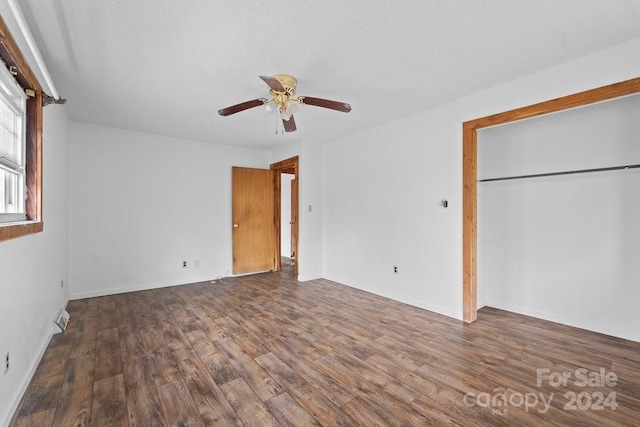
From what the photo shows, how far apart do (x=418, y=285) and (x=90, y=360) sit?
3.39 metres

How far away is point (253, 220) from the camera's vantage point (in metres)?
5.52

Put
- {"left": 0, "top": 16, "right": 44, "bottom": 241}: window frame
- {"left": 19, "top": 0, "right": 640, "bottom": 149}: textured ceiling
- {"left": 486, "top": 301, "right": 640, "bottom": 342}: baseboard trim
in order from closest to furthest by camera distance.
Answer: {"left": 19, "top": 0, "right": 640, "bottom": 149}: textured ceiling, {"left": 0, "top": 16, "right": 44, "bottom": 241}: window frame, {"left": 486, "top": 301, "right": 640, "bottom": 342}: baseboard trim

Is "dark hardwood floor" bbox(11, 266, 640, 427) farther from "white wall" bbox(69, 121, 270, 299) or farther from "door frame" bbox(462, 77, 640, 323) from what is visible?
"white wall" bbox(69, 121, 270, 299)

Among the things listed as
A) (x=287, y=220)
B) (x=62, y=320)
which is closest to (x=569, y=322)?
(x=62, y=320)

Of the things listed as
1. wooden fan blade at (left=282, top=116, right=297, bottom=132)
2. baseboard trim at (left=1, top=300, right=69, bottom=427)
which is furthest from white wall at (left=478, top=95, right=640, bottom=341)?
baseboard trim at (left=1, top=300, right=69, bottom=427)

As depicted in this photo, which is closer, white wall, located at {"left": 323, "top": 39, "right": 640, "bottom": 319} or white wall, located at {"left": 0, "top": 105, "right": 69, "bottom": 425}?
white wall, located at {"left": 0, "top": 105, "right": 69, "bottom": 425}

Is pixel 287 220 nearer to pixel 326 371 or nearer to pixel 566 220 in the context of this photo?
pixel 326 371

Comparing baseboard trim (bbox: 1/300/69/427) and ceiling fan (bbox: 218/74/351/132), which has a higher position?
ceiling fan (bbox: 218/74/351/132)

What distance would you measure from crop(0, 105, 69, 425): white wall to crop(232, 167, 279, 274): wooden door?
2392 mm

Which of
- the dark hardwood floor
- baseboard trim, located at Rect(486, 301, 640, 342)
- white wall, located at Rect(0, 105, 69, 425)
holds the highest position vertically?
white wall, located at Rect(0, 105, 69, 425)

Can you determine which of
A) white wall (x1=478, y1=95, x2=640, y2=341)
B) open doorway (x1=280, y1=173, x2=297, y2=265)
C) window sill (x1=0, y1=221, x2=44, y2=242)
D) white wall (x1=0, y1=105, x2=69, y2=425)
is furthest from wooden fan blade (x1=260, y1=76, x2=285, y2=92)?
open doorway (x1=280, y1=173, x2=297, y2=265)

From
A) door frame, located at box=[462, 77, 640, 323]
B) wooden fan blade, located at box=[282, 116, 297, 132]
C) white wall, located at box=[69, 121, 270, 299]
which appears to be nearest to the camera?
wooden fan blade, located at box=[282, 116, 297, 132]

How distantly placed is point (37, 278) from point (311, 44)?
293 centimetres

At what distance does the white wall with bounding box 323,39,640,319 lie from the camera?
8.20 feet
